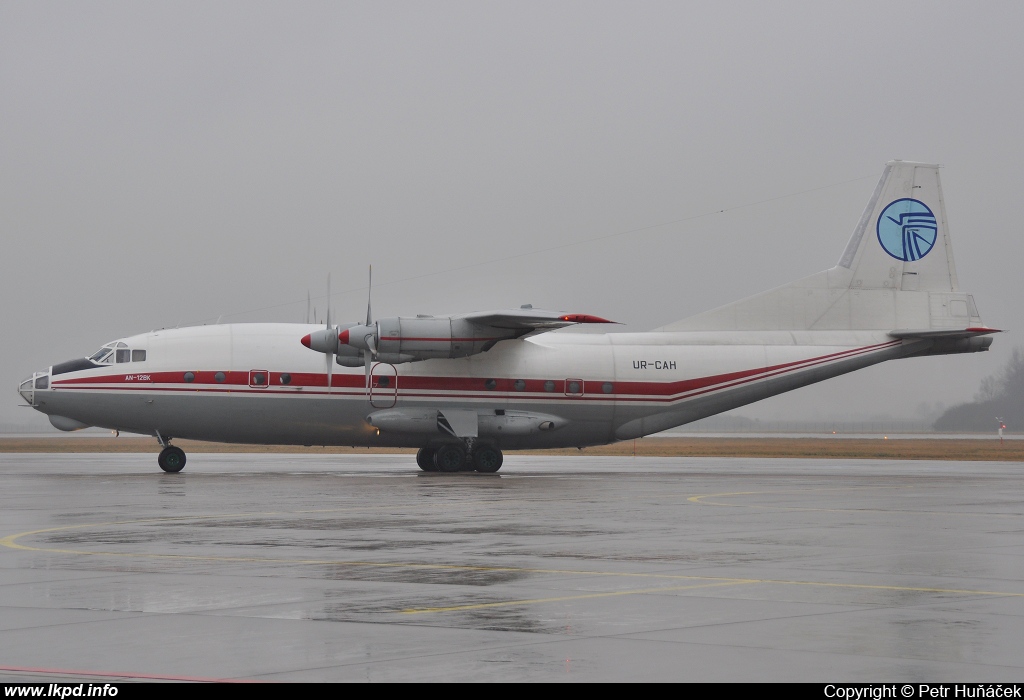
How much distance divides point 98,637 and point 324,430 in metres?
27.3

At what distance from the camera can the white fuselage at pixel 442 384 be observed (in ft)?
114

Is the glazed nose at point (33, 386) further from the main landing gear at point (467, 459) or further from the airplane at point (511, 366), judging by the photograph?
the main landing gear at point (467, 459)

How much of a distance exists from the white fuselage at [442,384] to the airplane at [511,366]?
48 mm

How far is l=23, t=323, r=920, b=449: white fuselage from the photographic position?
114 ft

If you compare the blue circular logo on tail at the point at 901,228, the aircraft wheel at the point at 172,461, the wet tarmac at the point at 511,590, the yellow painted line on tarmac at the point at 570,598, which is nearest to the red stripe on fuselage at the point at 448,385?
the aircraft wheel at the point at 172,461

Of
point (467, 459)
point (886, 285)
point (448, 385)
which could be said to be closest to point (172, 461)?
point (448, 385)

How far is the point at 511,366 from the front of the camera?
36469mm

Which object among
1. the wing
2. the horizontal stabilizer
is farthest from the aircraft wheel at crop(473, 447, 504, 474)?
the horizontal stabilizer

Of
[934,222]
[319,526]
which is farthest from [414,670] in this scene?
[934,222]

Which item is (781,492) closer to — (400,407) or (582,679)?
(400,407)

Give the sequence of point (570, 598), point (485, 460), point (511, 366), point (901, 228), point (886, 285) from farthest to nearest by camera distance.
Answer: point (901, 228), point (886, 285), point (511, 366), point (485, 460), point (570, 598)

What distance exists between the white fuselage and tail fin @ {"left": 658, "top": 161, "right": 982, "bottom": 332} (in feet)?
2.29

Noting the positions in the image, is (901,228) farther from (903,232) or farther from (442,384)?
(442,384)

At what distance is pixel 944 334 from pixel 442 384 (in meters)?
17.8
